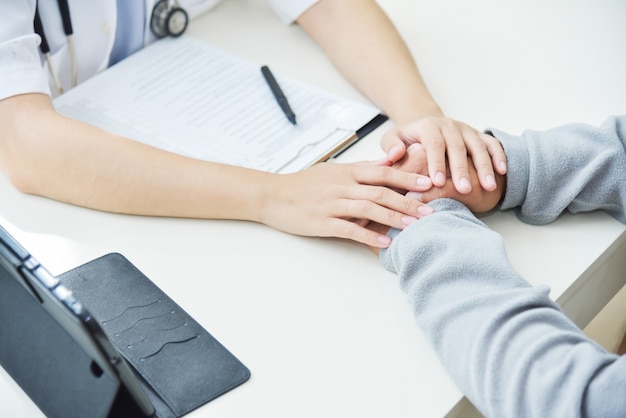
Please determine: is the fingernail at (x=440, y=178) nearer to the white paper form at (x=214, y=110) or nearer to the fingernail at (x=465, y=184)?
the fingernail at (x=465, y=184)

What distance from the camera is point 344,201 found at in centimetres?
87

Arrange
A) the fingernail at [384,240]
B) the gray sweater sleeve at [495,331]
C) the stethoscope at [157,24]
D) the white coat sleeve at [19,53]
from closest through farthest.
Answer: the gray sweater sleeve at [495,331] → the fingernail at [384,240] → the white coat sleeve at [19,53] → the stethoscope at [157,24]

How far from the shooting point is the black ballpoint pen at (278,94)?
40.4 inches

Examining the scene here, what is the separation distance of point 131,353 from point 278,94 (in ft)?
1.46

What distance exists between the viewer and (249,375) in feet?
2.41

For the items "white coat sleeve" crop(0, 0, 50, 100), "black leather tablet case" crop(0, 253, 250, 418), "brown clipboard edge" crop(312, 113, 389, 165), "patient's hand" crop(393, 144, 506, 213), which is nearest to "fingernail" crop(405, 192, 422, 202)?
"patient's hand" crop(393, 144, 506, 213)

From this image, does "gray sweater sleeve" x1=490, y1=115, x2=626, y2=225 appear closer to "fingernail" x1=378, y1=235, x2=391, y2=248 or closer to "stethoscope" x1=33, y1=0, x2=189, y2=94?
"fingernail" x1=378, y1=235, x2=391, y2=248

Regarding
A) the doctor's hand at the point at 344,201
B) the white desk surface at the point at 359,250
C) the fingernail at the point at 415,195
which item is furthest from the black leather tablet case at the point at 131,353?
the fingernail at the point at 415,195

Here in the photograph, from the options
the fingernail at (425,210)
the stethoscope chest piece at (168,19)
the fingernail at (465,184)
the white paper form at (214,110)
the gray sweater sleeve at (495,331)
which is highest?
the stethoscope chest piece at (168,19)

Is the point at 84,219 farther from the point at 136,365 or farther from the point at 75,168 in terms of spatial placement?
the point at 136,365

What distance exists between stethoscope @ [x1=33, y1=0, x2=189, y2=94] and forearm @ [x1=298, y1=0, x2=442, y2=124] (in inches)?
7.3

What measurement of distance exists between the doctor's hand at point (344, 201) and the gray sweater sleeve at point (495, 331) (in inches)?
1.6

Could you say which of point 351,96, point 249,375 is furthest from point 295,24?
point 249,375

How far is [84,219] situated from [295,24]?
19.4 inches
